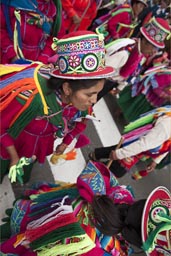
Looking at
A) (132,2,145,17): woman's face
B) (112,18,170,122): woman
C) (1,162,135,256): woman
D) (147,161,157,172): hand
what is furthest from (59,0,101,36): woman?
(1,162,135,256): woman

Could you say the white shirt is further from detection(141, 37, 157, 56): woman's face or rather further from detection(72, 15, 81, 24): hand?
detection(72, 15, 81, 24): hand

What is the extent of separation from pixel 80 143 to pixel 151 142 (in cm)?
46

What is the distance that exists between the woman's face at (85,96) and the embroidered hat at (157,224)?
0.55 metres

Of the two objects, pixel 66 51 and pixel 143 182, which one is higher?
pixel 66 51

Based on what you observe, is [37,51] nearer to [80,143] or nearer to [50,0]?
[50,0]

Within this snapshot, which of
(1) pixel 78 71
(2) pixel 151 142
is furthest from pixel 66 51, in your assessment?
(2) pixel 151 142

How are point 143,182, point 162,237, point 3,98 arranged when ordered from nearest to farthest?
point 162,237
point 3,98
point 143,182

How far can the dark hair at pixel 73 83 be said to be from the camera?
159cm

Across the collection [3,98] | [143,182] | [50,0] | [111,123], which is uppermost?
[50,0]

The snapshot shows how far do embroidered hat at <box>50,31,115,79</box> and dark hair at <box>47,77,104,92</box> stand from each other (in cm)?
3

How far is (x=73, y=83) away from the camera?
63.1 inches

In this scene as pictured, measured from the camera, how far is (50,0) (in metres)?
2.28

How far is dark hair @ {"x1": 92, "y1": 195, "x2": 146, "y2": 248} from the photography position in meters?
1.31

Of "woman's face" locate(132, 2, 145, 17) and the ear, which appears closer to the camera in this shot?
the ear
